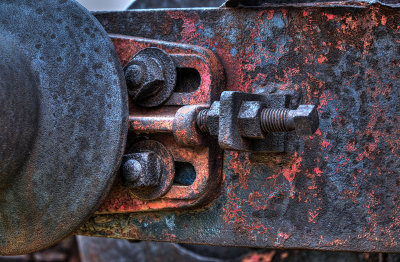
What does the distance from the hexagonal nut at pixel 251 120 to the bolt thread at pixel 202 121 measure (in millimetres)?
82

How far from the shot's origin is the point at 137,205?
121 centimetres

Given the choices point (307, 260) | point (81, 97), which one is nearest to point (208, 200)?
point (81, 97)

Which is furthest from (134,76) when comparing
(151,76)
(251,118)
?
(251,118)

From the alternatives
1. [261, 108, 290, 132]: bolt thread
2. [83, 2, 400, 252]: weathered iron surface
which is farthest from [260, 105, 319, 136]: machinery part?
[83, 2, 400, 252]: weathered iron surface

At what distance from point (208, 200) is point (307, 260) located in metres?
1.04

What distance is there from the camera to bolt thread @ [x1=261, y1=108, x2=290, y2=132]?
3.28 ft

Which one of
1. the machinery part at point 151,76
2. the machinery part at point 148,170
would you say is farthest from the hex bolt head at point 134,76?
the machinery part at point 148,170

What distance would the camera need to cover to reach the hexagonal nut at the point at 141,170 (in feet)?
3.71

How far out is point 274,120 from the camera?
1008mm

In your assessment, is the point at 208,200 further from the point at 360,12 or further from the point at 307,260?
the point at 307,260

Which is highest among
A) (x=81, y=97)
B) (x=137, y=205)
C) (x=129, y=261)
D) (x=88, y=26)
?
(x=88, y=26)

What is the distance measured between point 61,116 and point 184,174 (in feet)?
0.89

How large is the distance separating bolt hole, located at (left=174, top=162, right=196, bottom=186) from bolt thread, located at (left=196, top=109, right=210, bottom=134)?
4.4 inches

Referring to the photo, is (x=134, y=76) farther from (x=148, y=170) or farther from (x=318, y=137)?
(x=318, y=137)
